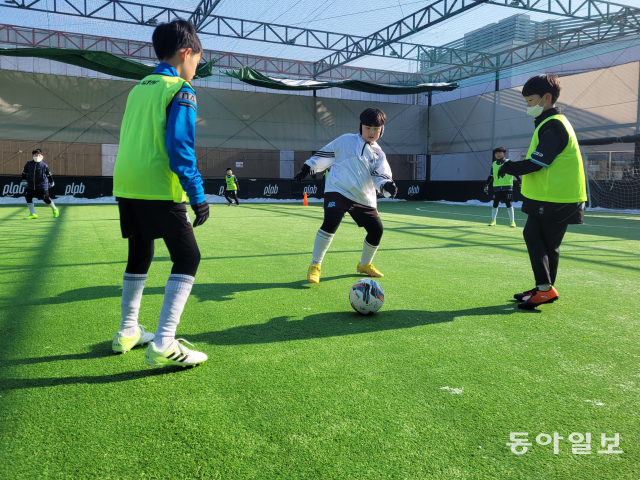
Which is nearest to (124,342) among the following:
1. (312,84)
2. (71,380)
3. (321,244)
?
(71,380)

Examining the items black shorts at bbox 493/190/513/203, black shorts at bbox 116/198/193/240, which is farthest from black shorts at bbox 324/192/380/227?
black shorts at bbox 493/190/513/203

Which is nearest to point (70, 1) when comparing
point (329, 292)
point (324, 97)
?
point (324, 97)

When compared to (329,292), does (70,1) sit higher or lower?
higher

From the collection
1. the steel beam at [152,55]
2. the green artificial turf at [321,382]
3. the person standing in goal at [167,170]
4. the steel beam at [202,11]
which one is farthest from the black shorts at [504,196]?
the steel beam at [152,55]

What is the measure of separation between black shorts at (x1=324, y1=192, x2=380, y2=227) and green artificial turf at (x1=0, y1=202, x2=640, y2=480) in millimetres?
706

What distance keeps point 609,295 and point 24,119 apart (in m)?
24.4

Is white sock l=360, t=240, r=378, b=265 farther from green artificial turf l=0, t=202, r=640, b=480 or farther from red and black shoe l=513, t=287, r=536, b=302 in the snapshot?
red and black shoe l=513, t=287, r=536, b=302

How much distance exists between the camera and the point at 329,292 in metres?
4.66

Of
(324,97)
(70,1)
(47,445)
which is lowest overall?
(47,445)

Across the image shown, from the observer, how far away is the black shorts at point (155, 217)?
2584 mm

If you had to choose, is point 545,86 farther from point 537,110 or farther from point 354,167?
point 354,167

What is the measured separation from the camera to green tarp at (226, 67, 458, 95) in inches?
826

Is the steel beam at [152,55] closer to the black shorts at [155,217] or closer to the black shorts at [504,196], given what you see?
the black shorts at [504,196]

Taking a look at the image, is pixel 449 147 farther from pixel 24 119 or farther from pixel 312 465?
pixel 312 465
